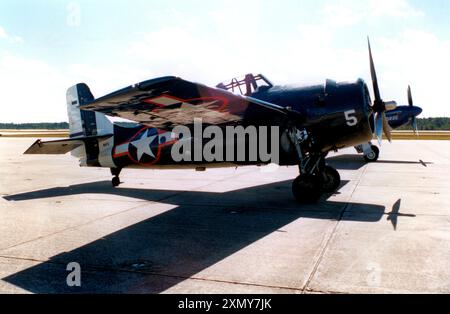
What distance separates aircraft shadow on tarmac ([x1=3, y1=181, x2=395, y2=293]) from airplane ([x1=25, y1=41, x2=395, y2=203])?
3.05 feet

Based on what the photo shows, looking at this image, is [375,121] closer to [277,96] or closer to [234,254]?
[277,96]

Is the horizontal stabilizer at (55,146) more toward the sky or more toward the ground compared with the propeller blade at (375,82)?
more toward the ground

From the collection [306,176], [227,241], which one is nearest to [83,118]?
[306,176]

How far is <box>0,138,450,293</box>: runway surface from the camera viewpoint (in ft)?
12.4

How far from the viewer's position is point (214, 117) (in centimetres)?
782

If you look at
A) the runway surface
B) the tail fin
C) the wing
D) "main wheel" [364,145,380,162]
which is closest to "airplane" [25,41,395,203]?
the wing

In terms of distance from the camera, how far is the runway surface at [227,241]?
3.79 metres

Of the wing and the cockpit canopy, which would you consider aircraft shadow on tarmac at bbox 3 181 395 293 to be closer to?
the wing

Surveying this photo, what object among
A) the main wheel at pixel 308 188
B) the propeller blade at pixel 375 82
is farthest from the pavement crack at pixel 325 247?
the propeller blade at pixel 375 82

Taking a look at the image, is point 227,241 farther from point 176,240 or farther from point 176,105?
point 176,105

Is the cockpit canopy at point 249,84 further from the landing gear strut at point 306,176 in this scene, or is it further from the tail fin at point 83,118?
the tail fin at point 83,118

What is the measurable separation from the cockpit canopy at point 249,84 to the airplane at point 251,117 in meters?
0.02

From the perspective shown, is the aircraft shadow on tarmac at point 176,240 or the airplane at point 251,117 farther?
the airplane at point 251,117

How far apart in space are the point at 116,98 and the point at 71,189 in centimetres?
613
